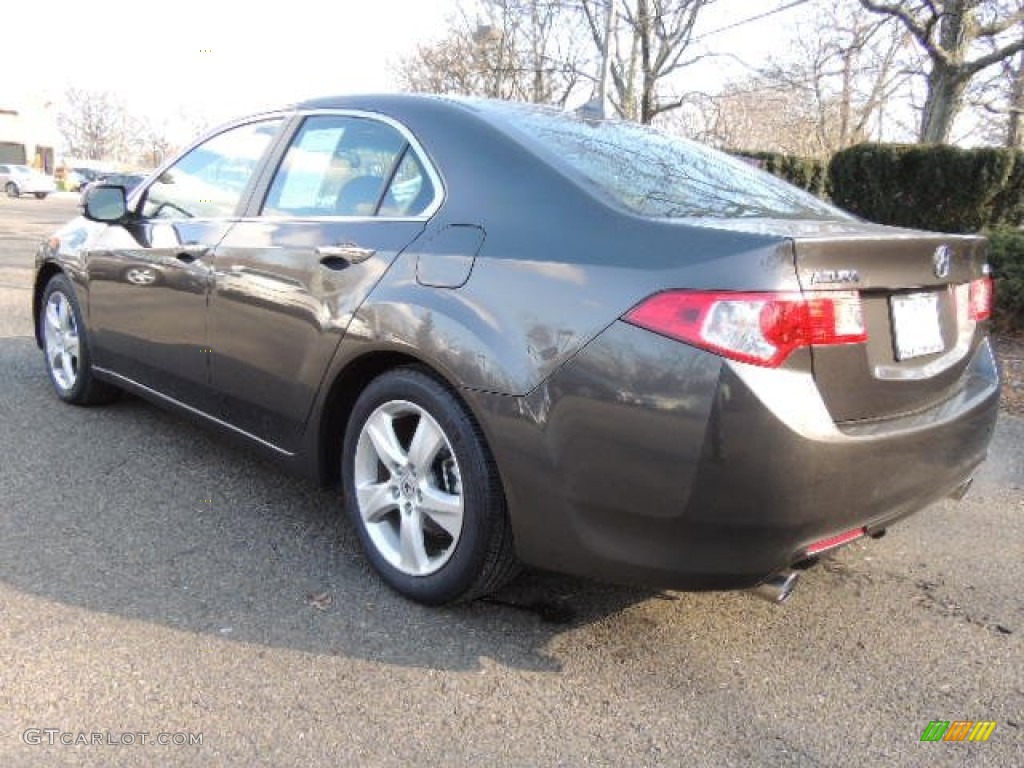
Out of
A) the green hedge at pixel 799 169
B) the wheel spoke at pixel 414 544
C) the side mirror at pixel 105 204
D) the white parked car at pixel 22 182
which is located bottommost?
the wheel spoke at pixel 414 544

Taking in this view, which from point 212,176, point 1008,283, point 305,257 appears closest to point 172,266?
point 212,176

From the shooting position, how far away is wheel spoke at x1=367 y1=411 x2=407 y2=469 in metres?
2.79

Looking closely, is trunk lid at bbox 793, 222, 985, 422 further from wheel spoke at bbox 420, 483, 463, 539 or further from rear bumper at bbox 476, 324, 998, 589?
wheel spoke at bbox 420, 483, 463, 539

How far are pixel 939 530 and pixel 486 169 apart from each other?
8.10 ft

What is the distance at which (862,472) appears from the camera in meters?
2.21

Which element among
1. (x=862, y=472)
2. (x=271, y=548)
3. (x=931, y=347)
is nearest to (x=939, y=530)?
(x=931, y=347)

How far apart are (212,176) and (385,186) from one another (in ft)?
4.14

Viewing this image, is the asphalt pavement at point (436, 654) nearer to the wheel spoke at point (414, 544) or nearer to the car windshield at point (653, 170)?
the wheel spoke at point (414, 544)

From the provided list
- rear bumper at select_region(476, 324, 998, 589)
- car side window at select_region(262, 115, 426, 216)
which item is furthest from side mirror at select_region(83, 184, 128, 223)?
rear bumper at select_region(476, 324, 998, 589)

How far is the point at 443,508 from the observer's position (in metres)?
2.64

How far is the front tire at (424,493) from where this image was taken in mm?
2518

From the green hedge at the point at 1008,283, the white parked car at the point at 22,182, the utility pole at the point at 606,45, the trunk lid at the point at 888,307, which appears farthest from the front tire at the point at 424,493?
the white parked car at the point at 22,182

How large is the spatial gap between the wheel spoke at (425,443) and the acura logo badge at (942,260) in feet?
5.03

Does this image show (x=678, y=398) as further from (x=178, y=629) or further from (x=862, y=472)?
(x=178, y=629)
